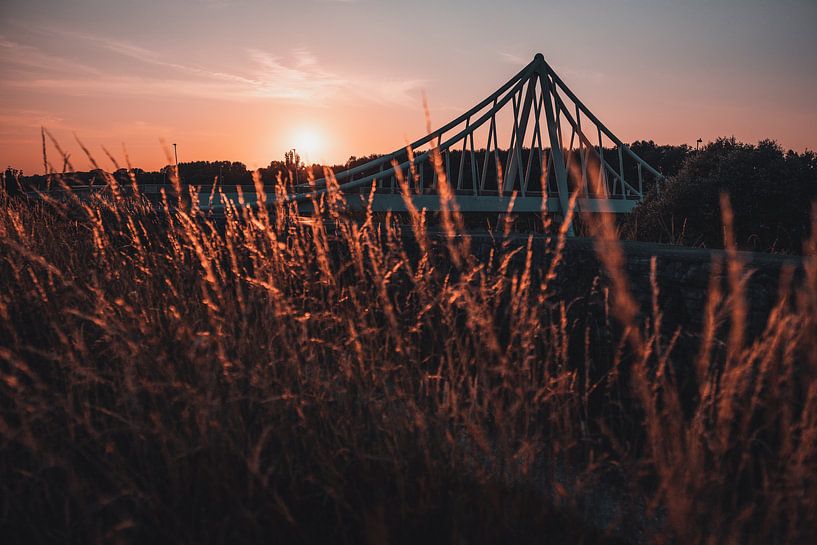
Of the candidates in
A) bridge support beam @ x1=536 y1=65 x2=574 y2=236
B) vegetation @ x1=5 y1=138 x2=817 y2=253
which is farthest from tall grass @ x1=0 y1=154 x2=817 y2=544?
bridge support beam @ x1=536 y1=65 x2=574 y2=236

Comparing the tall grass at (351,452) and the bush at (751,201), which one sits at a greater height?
the bush at (751,201)

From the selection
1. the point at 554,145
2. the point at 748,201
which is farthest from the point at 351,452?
the point at 554,145

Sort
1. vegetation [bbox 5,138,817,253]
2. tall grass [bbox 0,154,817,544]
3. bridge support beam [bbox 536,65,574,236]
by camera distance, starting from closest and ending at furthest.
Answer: tall grass [bbox 0,154,817,544], vegetation [bbox 5,138,817,253], bridge support beam [bbox 536,65,574,236]

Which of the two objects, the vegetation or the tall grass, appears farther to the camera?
the vegetation

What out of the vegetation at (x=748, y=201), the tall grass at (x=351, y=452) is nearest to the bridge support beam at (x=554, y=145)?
the vegetation at (x=748, y=201)

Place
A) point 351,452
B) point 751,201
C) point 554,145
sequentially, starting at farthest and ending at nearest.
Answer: point 554,145 < point 751,201 < point 351,452

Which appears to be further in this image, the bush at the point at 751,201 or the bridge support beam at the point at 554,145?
the bridge support beam at the point at 554,145

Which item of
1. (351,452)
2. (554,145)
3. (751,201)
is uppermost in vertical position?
(554,145)

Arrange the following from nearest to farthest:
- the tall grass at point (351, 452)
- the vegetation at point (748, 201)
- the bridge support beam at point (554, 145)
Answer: the tall grass at point (351, 452)
the vegetation at point (748, 201)
the bridge support beam at point (554, 145)

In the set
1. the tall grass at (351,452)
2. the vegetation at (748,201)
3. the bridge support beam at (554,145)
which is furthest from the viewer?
the bridge support beam at (554,145)

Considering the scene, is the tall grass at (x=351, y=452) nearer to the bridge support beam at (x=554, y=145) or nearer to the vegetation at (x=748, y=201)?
the vegetation at (x=748, y=201)

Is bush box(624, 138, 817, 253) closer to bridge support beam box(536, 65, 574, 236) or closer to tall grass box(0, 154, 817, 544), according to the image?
tall grass box(0, 154, 817, 544)

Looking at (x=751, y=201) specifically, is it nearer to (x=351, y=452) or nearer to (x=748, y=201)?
(x=748, y=201)

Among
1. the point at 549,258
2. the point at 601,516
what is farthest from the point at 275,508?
the point at 549,258
